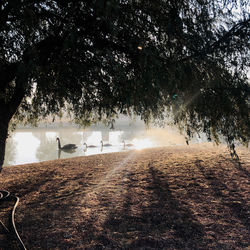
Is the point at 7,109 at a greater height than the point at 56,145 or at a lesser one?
greater

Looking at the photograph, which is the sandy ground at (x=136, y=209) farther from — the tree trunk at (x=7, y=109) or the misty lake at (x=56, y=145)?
the misty lake at (x=56, y=145)

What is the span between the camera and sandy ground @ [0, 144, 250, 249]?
3633mm

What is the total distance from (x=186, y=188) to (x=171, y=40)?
3.49 meters

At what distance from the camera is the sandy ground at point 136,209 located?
11.9 feet

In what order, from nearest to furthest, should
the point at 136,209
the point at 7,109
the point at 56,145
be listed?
the point at 136,209
the point at 7,109
the point at 56,145

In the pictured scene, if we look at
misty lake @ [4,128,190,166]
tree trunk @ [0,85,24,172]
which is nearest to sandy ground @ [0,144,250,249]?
tree trunk @ [0,85,24,172]

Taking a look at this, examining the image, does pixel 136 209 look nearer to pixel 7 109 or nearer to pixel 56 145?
pixel 7 109

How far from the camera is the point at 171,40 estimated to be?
484 cm

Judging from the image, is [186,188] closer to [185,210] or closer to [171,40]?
[185,210]

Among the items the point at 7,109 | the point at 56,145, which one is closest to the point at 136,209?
the point at 7,109

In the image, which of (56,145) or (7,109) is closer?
(7,109)

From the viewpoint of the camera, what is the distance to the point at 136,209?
474 centimetres

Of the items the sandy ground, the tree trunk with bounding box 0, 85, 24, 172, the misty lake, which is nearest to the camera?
the sandy ground

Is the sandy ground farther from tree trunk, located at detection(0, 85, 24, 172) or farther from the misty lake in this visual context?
the misty lake
